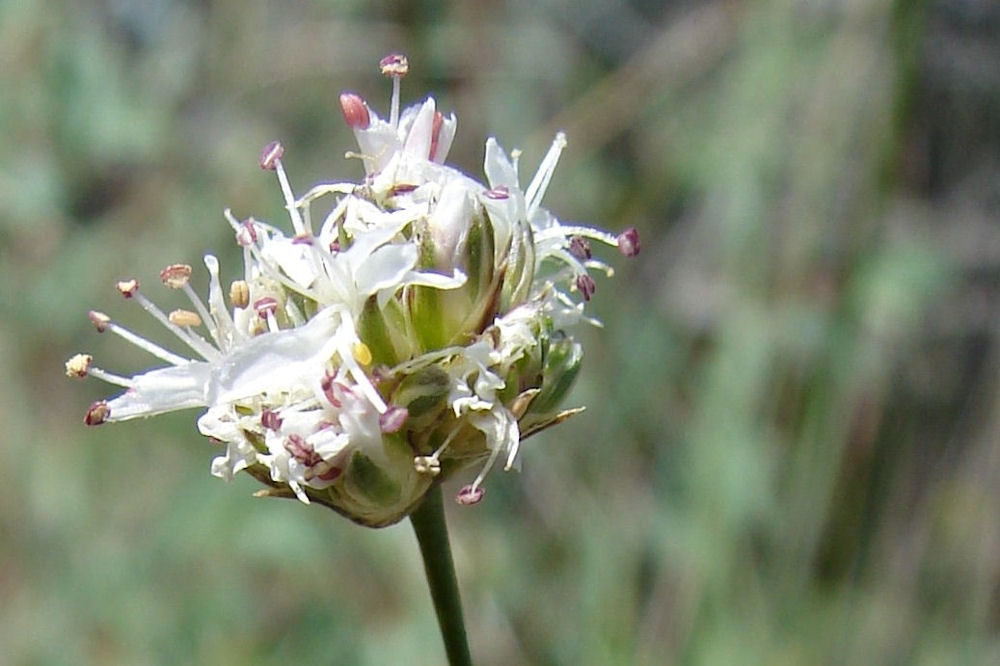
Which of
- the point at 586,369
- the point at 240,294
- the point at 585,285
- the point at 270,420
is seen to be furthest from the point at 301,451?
the point at 586,369

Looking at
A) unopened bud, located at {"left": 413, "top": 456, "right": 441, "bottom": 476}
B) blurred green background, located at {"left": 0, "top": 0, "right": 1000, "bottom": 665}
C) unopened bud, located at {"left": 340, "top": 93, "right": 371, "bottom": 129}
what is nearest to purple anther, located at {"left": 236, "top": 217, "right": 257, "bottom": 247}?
unopened bud, located at {"left": 340, "top": 93, "right": 371, "bottom": 129}

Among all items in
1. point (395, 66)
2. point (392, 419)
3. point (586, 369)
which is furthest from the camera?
point (586, 369)

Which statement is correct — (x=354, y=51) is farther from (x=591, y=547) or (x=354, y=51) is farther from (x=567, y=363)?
(x=567, y=363)

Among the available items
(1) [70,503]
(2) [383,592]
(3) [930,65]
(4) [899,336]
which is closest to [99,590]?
(1) [70,503]

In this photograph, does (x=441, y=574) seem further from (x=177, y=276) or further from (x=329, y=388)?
(x=177, y=276)

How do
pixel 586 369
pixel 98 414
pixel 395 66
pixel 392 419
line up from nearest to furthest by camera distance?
pixel 392 419, pixel 98 414, pixel 395 66, pixel 586 369

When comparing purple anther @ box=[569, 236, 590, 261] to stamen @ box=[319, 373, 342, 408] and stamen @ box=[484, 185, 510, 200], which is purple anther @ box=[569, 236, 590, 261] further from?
stamen @ box=[319, 373, 342, 408]
